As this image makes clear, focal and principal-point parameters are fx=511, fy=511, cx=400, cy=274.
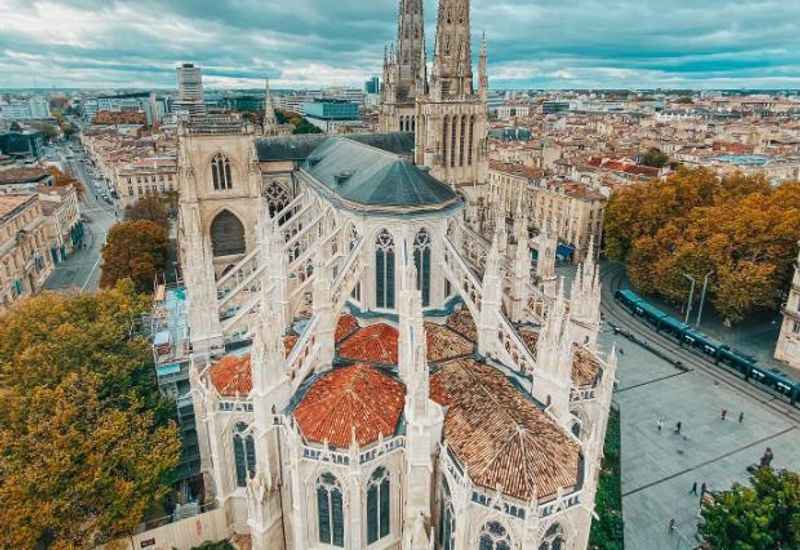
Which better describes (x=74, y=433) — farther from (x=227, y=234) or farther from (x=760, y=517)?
(x=760, y=517)

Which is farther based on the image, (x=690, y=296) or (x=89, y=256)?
(x=89, y=256)

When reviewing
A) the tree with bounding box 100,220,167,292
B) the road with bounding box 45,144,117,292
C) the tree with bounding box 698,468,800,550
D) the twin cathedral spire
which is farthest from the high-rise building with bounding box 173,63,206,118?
the tree with bounding box 698,468,800,550

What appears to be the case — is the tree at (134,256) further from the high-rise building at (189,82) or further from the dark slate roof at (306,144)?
the high-rise building at (189,82)

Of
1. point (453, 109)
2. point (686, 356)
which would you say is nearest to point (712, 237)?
A: point (686, 356)

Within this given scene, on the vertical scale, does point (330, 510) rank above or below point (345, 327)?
below

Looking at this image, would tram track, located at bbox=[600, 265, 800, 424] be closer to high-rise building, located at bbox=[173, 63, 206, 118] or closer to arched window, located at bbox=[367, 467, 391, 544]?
arched window, located at bbox=[367, 467, 391, 544]

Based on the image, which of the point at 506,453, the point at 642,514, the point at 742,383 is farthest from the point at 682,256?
the point at 506,453
